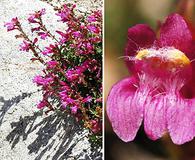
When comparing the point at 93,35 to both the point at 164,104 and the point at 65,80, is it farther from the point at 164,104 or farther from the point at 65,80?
the point at 164,104

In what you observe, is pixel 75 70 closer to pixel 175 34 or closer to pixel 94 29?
pixel 94 29

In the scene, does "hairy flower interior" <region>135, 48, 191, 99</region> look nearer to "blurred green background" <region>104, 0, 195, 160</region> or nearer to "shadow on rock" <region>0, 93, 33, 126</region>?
"blurred green background" <region>104, 0, 195, 160</region>

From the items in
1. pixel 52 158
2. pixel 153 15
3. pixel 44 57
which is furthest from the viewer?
pixel 44 57

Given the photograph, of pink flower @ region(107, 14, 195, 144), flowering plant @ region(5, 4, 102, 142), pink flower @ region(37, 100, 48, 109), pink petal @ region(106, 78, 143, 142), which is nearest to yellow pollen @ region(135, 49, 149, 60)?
pink flower @ region(107, 14, 195, 144)

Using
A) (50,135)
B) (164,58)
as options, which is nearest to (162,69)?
(164,58)

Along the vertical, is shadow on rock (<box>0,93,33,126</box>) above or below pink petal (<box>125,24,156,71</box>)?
below

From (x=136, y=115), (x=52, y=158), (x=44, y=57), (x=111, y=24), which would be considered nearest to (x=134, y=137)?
(x=136, y=115)
